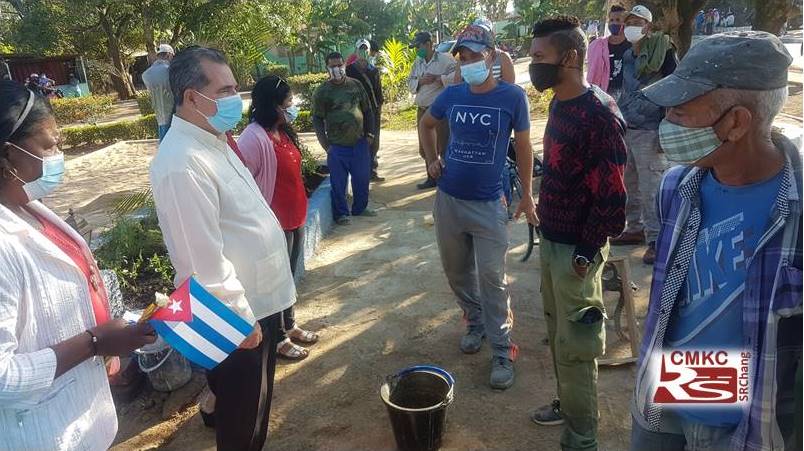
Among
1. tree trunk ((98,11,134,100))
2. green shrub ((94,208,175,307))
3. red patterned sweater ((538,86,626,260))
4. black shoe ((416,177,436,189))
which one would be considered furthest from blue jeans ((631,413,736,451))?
tree trunk ((98,11,134,100))

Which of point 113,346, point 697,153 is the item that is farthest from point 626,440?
point 113,346

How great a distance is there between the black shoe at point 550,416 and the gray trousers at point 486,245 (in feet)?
1.45

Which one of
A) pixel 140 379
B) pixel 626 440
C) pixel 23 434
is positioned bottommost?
pixel 626 440

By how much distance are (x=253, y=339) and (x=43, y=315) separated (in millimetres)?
Result: 793

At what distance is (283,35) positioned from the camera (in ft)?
66.2

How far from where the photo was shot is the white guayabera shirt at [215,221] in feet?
6.48

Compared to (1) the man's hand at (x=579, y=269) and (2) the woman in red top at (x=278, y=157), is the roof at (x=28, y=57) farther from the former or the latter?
(1) the man's hand at (x=579, y=269)

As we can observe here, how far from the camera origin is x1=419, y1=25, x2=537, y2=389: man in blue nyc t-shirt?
10.5 feet

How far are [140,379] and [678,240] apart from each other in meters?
3.18

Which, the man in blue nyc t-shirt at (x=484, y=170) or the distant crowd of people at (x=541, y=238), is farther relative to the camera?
the man in blue nyc t-shirt at (x=484, y=170)

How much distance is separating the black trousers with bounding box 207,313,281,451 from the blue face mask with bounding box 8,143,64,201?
93 cm

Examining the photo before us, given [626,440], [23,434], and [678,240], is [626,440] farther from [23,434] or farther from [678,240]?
[23,434]

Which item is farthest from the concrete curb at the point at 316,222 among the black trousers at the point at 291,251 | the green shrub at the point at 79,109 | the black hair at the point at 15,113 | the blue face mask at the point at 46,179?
the green shrub at the point at 79,109

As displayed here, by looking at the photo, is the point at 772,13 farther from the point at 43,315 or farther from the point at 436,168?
the point at 43,315
